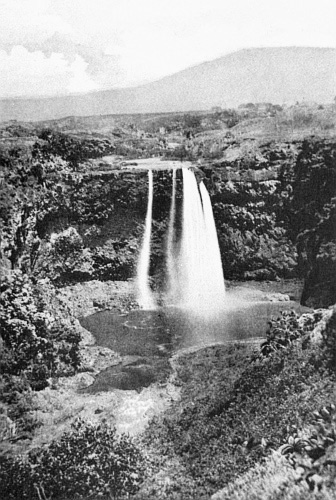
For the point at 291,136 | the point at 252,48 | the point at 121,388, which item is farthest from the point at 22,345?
the point at 291,136

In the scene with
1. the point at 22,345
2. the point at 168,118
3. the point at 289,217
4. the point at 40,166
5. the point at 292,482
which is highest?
the point at 168,118

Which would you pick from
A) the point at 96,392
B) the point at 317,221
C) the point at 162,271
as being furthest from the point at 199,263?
the point at 96,392

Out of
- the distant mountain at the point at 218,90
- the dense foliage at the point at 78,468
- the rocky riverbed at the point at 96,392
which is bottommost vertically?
the dense foliage at the point at 78,468

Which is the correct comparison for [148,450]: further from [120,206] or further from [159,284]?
[120,206]

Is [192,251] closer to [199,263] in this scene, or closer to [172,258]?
[199,263]

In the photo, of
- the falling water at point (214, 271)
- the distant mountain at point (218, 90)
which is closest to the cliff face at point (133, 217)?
the falling water at point (214, 271)

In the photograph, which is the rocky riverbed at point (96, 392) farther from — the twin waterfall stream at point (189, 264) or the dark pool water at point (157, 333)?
the twin waterfall stream at point (189, 264)
